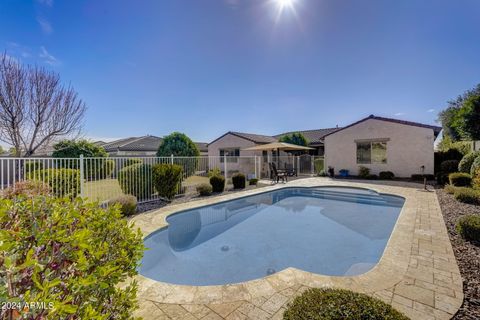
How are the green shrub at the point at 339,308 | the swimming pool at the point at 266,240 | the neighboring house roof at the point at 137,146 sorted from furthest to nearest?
the neighboring house roof at the point at 137,146
the swimming pool at the point at 266,240
the green shrub at the point at 339,308

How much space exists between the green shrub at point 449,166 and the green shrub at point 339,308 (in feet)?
52.9

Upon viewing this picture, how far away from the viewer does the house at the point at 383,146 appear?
14.7 metres

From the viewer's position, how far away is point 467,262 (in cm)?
381

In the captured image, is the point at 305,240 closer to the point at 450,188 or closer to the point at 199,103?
the point at 450,188

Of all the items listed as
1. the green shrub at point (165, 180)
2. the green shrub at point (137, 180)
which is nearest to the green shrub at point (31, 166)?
the green shrub at point (137, 180)

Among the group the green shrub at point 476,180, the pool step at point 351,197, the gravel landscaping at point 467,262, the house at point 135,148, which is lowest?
the pool step at point 351,197

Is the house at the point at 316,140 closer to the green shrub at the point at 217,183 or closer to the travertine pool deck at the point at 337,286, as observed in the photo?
the green shrub at the point at 217,183

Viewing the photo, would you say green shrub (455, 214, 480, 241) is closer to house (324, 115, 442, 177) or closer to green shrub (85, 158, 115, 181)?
green shrub (85, 158, 115, 181)

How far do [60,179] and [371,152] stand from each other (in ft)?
62.8

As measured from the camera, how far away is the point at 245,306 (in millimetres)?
2811

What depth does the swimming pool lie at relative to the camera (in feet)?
14.9

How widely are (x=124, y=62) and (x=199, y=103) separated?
6.45m

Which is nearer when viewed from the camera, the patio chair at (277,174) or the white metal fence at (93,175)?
the white metal fence at (93,175)

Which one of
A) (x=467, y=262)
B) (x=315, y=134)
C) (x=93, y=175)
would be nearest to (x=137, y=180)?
(x=93, y=175)
